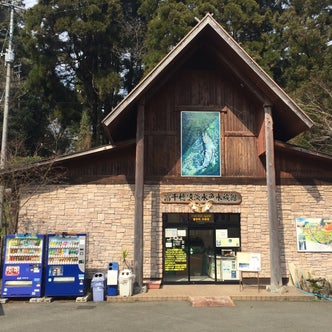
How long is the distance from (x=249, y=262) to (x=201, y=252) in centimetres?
186

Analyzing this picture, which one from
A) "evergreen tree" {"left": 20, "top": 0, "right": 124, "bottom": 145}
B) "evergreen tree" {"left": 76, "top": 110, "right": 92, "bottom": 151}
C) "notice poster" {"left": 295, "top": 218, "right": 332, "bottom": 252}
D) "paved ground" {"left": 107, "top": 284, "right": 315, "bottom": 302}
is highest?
"evergreen tree" {"left": 20, "top": 0, "right": 124, "bottom": 145}

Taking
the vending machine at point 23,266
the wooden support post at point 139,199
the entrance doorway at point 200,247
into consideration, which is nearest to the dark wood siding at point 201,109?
the wooden support post at point 139,199

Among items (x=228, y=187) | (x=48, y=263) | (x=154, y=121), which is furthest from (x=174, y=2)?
(x=48, y=263)

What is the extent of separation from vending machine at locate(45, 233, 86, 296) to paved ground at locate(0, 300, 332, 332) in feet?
1.21

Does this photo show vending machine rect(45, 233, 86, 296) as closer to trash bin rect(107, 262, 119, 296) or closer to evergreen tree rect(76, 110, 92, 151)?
trash bin rect(107, 262, 119, 296)

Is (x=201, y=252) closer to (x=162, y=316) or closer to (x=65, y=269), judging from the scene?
(x=162, y=316)

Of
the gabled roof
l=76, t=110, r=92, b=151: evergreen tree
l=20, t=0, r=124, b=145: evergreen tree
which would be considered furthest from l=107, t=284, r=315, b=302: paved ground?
l=20, t=0, r=124, b=145: evergreen tree

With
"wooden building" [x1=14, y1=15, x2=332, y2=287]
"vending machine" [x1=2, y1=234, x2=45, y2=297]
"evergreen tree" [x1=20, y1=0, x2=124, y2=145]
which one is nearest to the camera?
"vending machine" [x1=2, y1=234, x2=45, y2=297]

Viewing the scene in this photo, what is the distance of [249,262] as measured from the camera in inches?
471

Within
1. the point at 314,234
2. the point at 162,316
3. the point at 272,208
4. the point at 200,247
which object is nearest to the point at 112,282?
the point at 162,316

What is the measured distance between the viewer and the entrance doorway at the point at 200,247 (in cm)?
1303

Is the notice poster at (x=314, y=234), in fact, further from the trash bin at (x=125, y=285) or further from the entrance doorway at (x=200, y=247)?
the trash bin at (x=125, y=285)

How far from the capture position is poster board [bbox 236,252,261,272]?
11.9m

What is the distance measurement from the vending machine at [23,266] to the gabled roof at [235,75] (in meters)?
4.22
